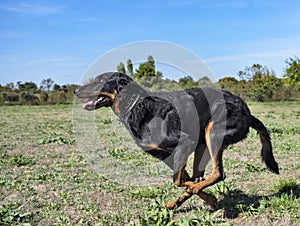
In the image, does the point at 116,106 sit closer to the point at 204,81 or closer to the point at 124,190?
the point at 204,81

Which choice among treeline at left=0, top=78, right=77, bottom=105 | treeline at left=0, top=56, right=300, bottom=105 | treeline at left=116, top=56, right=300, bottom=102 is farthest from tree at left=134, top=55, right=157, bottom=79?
treeline at left=0, top=78, right=77, bottom=105

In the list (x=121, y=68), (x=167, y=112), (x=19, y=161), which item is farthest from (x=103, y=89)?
(x=19, y=161)

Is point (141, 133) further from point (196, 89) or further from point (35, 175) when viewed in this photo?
point (35, 175)

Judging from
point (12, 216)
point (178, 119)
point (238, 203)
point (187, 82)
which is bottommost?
point (12, 216)

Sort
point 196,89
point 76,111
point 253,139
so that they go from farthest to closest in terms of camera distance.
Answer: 1. point 253,139
2. point 76,111
3. point 196,89

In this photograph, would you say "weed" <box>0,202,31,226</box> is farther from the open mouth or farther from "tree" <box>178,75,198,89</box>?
"tree" <box>178,75,198,89</box>

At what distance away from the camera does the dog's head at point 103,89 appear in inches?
206

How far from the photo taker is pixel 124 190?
6.39m

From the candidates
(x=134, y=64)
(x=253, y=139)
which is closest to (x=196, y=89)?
(x=134, y=64)

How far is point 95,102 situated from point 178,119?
1169mm

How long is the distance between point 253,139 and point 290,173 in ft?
14.8

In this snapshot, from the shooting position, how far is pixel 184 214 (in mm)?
5066

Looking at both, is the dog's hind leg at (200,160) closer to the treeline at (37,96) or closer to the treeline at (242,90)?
the treeline at (242,90)

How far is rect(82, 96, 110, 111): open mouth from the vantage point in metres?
5.26
